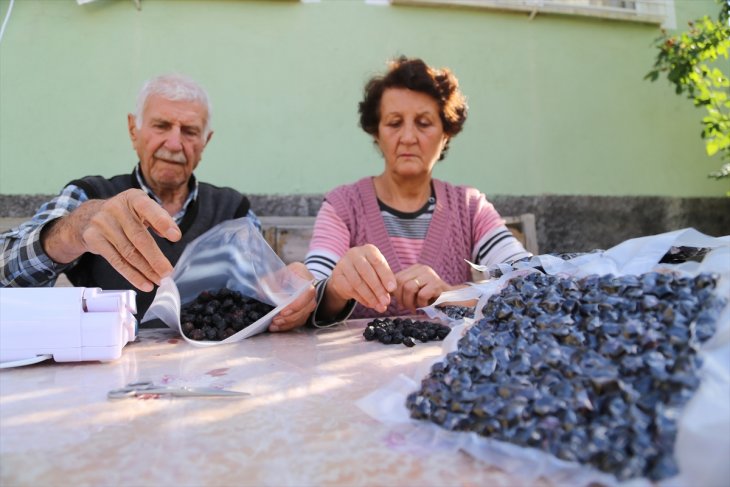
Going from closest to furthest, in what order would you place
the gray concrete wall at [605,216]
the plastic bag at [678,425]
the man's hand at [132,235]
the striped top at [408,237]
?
1. the plastic bag at [678,425]
2. the man's hand at [132,235]
3. the striped top at [408,237]
4. the gray concrete wall at [605,216]

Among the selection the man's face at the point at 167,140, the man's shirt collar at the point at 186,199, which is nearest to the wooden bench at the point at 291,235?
the man's shirt collar at the point at 186,199

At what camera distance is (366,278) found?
4.22ft

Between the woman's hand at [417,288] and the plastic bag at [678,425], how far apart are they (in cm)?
67

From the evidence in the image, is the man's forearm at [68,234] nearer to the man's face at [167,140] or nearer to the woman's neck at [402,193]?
the man's face at [167,140]

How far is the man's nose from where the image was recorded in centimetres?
196

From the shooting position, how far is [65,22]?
2.74 m

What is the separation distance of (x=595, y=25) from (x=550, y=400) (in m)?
3.49

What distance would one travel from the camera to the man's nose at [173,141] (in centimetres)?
196

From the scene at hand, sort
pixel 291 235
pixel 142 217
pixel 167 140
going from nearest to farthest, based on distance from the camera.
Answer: pixel 142 217 < pixel 167 140 < pixel 291 235

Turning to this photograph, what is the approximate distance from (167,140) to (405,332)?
4.20ft

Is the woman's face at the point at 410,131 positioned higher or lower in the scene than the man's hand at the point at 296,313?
higher

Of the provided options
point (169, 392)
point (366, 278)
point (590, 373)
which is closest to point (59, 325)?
point (169, 392)

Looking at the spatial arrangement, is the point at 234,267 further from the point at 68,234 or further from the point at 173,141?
the point at 173,141

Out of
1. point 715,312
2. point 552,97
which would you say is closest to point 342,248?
point 715,312
